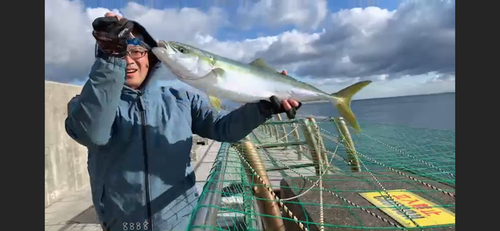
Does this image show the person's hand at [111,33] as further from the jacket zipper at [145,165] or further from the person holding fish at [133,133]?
the jacket zipper at [145,165]

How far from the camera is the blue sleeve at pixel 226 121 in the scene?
2623 mm

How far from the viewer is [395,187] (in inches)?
182

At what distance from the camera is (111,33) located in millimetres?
1966

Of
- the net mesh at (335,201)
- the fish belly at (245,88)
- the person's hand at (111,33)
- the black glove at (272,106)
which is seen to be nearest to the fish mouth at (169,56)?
the fish belly at (245,88)

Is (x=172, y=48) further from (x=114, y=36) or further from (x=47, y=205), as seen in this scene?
(x=47, y=205)

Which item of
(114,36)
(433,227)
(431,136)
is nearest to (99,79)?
(114,36)

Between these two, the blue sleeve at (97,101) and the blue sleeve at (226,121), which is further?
the blue sleeve at (226,121)

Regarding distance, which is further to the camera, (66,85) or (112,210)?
(66,85)

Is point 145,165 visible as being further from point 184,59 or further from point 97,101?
Result: point 184,59

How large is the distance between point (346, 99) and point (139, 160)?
6.60 feet

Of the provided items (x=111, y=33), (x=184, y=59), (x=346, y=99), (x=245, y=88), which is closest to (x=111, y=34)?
(x=111, y=33)

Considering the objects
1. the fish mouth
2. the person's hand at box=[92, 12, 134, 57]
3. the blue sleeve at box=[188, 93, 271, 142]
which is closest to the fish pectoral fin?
the fish mouth

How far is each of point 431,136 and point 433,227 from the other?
6068mm

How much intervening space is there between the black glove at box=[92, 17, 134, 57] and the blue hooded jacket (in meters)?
0.06
